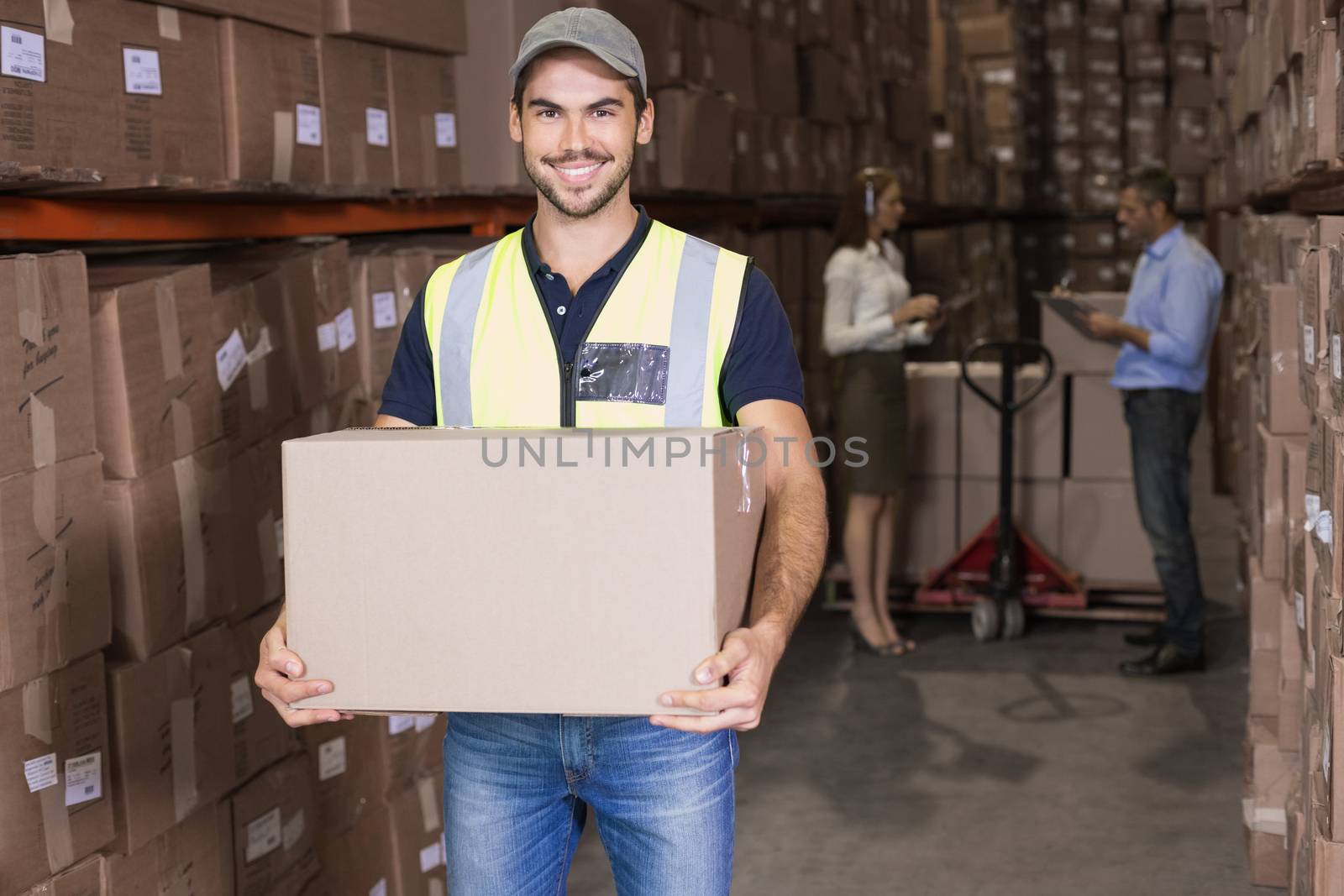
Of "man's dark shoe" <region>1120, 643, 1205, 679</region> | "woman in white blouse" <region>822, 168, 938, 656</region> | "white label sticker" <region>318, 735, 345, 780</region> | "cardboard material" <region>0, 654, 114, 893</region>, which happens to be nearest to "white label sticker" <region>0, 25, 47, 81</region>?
"cardboard material" <region>0, 654, 114, 893</region>

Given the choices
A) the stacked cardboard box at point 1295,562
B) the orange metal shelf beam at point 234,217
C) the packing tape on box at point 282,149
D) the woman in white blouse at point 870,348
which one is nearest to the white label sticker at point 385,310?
the orange metal shelf beam at point 234,217

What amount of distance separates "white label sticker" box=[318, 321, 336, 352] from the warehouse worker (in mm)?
1141

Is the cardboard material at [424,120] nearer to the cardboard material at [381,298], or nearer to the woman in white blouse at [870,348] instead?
the cardboard material at [381,298]

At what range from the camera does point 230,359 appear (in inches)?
110

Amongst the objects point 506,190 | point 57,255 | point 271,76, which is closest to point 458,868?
point 57,255

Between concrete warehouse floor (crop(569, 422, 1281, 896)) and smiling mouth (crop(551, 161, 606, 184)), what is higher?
smiling mouth (crop(551, 161, 606, 184))

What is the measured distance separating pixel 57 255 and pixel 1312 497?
225 centimetres

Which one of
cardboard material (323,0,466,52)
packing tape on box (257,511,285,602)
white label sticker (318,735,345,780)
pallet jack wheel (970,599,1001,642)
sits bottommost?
pallet jack wheel (970,599,1001,642)

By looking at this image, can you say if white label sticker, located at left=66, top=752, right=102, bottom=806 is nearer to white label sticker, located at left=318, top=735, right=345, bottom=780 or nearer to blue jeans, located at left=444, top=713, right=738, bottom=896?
blue jeans, located at left=444, top=713, right=738, bottom=896

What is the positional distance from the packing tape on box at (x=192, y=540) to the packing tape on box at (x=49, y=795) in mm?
423

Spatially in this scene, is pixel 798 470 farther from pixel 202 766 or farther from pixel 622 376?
pixel 202 766

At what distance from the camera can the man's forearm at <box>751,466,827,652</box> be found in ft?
6.23

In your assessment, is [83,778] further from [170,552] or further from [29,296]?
[29,296]

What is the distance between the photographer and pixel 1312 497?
8.87 feet
